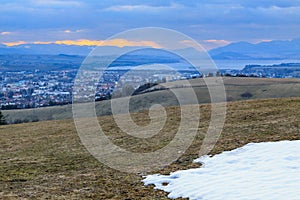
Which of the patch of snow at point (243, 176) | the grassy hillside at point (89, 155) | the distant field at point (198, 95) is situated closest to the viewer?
the patch of snow at point (243, 176)

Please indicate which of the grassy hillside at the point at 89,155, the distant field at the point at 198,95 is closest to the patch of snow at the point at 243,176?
the grassy hillside at the point at 89,155

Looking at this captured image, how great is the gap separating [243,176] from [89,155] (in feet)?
22.6

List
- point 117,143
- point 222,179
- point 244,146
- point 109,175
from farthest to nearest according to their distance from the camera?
1. point 117,143
2. point 244,146
3. point 109,175
4. point 222,179

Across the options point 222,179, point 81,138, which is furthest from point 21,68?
point 222,179

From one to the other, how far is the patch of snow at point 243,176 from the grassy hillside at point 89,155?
0.59 meters

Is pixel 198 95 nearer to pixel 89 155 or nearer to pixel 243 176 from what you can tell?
pixel 89 155

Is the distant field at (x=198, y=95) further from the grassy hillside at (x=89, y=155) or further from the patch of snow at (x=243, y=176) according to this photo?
the patch of snow at (x=243, y=176)

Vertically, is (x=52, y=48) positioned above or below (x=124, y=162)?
above

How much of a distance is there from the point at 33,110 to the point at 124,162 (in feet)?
254

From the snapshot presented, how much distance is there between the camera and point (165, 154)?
44.7 ft

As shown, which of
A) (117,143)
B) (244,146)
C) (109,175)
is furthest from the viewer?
(117,143)

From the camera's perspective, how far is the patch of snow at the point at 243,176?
8.52 m

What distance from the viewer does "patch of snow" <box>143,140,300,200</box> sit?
852cm

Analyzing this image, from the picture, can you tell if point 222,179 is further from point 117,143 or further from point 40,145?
point 40,145
